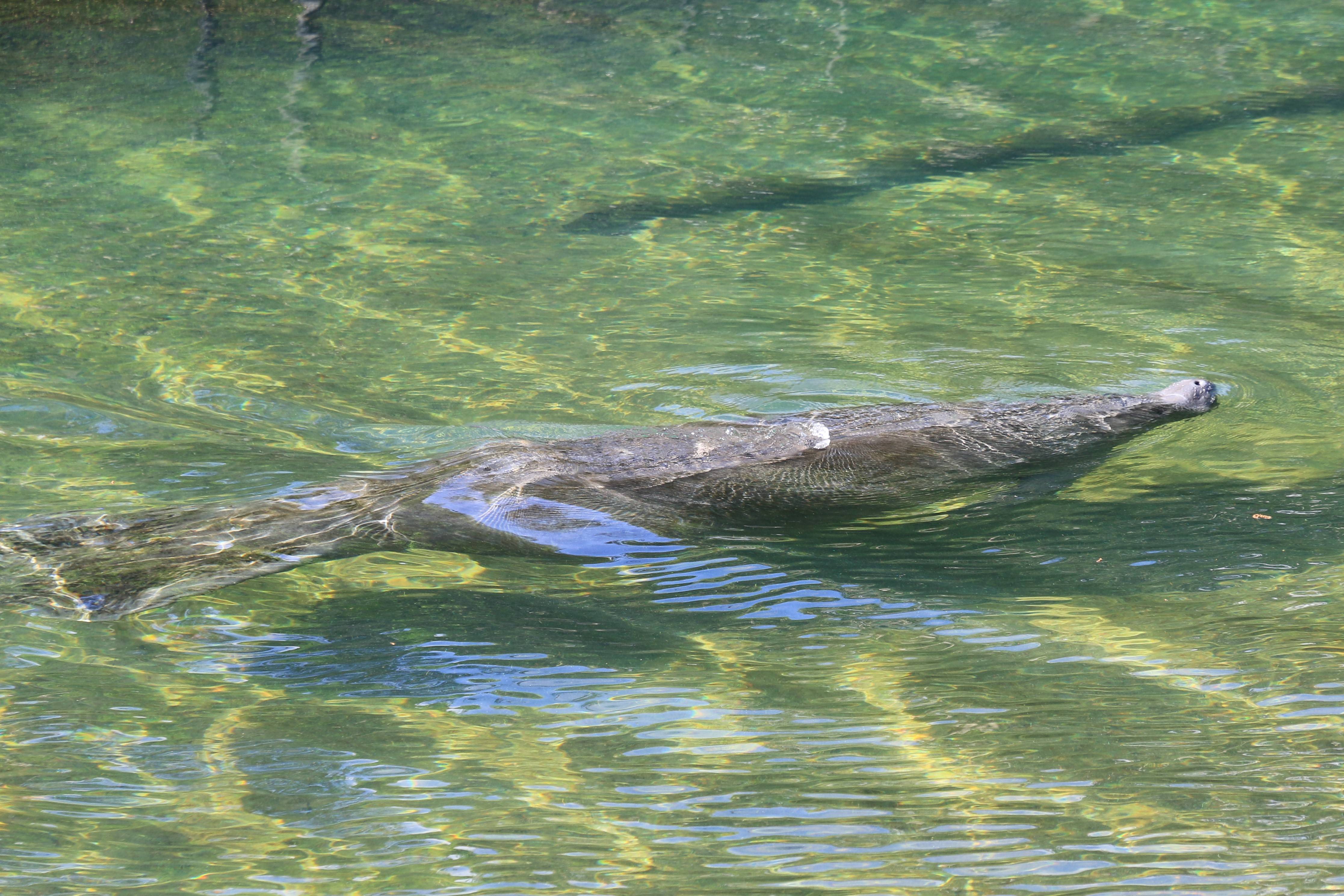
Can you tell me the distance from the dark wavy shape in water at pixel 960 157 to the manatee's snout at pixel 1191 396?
3.63 metres

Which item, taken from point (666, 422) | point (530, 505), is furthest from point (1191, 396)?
point (530, 505)

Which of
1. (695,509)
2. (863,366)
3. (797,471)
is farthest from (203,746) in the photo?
(863,366)

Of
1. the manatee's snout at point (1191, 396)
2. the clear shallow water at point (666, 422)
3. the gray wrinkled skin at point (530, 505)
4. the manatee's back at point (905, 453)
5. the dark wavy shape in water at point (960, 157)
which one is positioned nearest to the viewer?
the clear shallow water at point (666, 422)

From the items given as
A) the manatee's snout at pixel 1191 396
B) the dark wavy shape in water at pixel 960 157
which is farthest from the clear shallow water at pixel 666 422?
the dark wavy shape in water at pixel 960 157

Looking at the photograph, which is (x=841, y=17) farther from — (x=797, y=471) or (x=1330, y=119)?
(x=797, y=471)

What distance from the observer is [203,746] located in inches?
140

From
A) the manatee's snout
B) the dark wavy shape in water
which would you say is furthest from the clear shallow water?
the dark wavy shape in water

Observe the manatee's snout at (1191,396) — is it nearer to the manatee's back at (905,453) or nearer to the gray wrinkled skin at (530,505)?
the manatee's back at (905,453)

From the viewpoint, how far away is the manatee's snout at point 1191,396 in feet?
18.2

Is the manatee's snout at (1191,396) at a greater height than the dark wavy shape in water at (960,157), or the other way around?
the dark wavy shape in water at (960,157)

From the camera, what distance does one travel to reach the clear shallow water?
10.5 ft

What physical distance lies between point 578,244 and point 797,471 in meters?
3.77

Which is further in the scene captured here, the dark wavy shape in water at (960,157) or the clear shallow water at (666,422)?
the dark wavy shape in water at (960,157)

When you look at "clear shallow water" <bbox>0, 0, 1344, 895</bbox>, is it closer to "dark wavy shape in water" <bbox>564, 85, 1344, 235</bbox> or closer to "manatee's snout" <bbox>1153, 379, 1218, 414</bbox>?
"manatee's snout" <bbox>1153, 379, 1218, 414</bbox>
